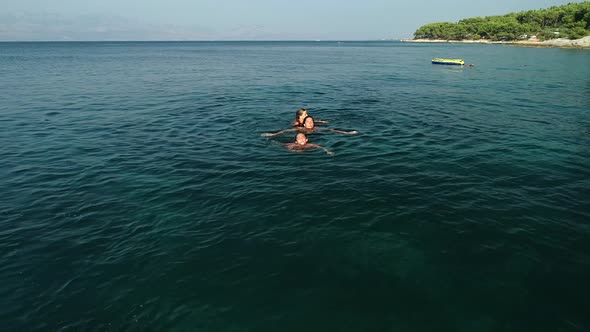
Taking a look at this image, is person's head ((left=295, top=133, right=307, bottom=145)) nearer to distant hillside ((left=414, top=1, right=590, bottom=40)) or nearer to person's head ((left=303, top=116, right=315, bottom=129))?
person's head ((left=303, top=116, right=315, bottom=129))

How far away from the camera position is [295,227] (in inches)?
399

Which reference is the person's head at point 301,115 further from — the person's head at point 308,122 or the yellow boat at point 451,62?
the yellow boat at point 451,62

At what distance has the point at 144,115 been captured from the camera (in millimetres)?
24797

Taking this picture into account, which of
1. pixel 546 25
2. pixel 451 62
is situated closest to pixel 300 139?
pixel 451 62

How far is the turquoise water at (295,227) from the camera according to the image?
23.2 feet

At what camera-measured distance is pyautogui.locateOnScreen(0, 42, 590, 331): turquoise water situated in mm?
7059

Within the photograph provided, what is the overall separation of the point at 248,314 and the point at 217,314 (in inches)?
26.4

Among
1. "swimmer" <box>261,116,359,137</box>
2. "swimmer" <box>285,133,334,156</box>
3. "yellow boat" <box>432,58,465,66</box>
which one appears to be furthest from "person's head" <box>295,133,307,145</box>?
"yellow boat" <box>432,58,465,66</box>

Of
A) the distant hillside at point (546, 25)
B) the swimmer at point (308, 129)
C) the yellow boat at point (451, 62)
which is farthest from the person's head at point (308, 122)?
the distant hillside at point (546, 25)

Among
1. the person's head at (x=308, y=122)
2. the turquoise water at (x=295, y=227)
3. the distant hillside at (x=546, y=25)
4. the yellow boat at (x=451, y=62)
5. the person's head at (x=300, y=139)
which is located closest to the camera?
the turquoise water at (x=295, y=227)

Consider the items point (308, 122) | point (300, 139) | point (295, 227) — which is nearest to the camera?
point (295, 227)

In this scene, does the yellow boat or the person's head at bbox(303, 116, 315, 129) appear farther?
the yellow boat

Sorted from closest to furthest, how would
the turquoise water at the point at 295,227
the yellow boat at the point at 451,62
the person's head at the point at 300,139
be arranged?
the turquoise water at the point at 295,227 → the person's head at the point at 300,139 → the yellow boat at the point at 451,62

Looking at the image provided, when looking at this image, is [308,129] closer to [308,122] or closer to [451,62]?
[308,122]
